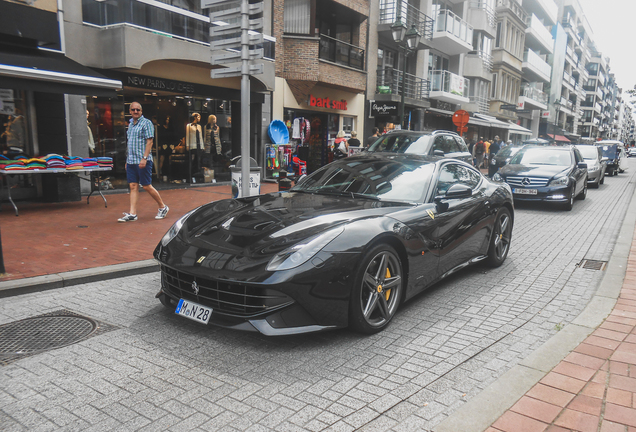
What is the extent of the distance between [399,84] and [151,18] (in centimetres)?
1434

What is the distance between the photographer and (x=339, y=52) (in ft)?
62.8

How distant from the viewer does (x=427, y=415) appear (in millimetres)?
2664

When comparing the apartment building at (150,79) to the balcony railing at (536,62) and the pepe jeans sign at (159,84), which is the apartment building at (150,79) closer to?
the pepe jeans sign at (159,84)

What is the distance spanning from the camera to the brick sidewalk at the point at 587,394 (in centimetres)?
255

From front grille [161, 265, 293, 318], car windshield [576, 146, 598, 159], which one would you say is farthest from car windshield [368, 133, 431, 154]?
car windshield [576, 146, 598, 159]

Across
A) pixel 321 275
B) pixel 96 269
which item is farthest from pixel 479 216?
pixel 96 269

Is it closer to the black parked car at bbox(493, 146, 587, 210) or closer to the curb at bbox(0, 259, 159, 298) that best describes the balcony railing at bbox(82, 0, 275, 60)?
the curb at bbox(0, 259, 159, 298)

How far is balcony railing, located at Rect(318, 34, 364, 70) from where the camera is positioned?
1853 cm

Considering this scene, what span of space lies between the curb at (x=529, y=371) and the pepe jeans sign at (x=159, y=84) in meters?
11.1

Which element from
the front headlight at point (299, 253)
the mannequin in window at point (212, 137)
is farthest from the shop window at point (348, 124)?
the front headlight at point (299, 253)

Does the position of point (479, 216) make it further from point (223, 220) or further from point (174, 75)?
point (174, 75)

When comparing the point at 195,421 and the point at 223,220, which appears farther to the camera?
the point at 223,220

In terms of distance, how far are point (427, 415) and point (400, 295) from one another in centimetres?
151

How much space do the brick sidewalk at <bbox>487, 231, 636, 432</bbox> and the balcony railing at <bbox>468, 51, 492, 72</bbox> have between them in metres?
32.6
